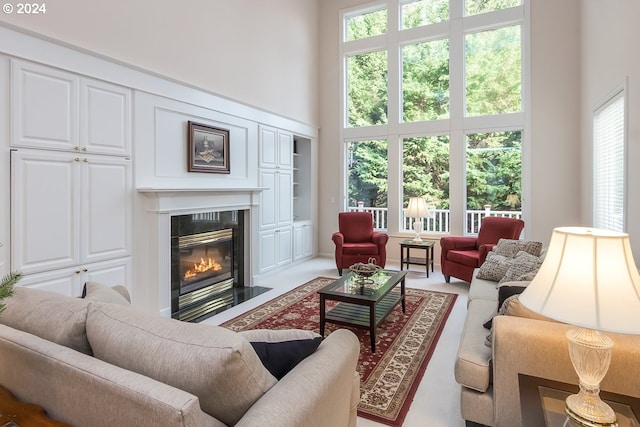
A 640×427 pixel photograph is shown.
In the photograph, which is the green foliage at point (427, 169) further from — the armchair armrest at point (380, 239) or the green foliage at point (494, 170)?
the armchair armrest at point (380, 239)

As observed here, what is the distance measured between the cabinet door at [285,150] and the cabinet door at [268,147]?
0.41 feet

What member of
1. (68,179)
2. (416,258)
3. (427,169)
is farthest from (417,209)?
(68,179)

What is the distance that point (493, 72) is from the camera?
19.0ft

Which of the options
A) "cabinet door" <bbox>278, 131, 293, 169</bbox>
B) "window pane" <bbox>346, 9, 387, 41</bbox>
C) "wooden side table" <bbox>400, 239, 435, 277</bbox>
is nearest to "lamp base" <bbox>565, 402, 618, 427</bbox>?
"wooden side table" <bbox>400, 239, 435, 277</bbox>

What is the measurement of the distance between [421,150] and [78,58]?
514 cm

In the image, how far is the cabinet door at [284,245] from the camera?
591cm

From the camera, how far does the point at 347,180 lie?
7008mm

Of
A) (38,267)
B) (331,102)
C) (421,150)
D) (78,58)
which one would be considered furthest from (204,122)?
(421,150)

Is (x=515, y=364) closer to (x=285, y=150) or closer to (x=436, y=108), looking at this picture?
(x=285, y=150)

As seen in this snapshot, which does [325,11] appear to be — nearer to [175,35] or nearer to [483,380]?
[175,35]

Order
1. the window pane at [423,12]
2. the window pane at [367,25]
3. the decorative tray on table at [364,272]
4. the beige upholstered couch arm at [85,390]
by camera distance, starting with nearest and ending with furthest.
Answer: the beige upholstered couch arm at [85,390] < the decorative tray on table at [364,272] < the window pane at [423,12] < the window pane at [367,25]

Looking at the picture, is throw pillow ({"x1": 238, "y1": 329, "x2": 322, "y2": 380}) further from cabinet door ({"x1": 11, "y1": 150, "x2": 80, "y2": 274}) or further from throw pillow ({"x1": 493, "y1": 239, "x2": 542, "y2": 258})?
throw pillow ({"x1": 493, "y1": 239, "x2": 542, "y2": 258})

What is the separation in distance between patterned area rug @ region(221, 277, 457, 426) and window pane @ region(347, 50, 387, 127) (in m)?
3.53

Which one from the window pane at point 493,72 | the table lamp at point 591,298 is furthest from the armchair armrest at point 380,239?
the table lamp at point 591,298
